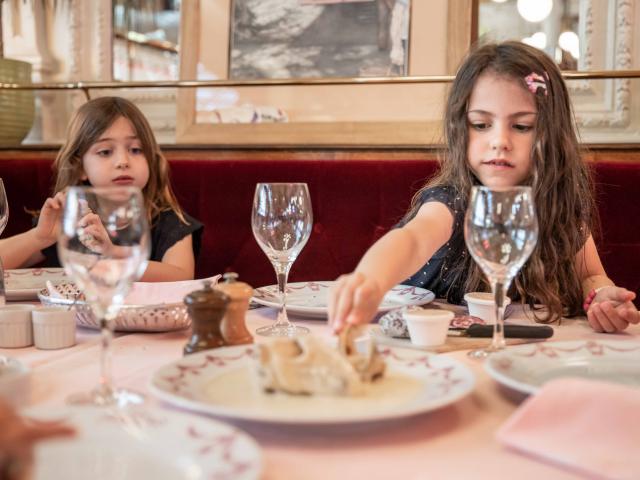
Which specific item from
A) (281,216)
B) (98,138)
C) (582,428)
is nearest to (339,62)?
(98,138)

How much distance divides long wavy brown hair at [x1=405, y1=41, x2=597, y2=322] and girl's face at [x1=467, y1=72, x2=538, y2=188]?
0.06ft

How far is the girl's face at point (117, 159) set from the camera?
6.86 ft

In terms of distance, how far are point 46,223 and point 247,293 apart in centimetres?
117

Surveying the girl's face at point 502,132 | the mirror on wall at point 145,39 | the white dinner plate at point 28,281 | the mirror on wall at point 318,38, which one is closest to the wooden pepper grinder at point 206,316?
the white dinner plate at point 28,281

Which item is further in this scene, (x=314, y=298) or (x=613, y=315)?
(x=314, y=298)

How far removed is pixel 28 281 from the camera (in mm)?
1522

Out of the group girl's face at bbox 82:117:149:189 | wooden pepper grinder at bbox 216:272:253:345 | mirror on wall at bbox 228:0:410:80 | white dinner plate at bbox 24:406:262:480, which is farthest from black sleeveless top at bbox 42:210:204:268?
white dinner plate at bbox 24:406:262:480

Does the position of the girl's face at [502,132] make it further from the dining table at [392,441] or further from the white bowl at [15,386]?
the white bowl at [15,386]

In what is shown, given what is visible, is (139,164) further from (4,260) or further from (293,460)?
(293,460)

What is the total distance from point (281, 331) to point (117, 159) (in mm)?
1185

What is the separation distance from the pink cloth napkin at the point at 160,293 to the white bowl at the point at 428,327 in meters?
0.35

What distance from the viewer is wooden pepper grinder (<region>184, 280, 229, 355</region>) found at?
33.9 inches

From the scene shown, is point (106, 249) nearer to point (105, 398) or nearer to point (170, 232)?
point (105, 398)

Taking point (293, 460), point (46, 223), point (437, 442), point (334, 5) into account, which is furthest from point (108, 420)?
point (334, 5)
